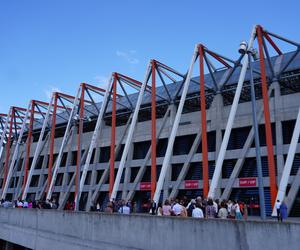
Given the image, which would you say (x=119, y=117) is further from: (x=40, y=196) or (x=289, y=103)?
(x=289, y=103)

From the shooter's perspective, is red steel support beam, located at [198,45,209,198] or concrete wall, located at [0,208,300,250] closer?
concrete wall, located at [0,208,300,250]

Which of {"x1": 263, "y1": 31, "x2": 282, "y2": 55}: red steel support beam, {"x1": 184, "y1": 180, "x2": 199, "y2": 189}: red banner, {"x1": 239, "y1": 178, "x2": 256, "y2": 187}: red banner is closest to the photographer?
{"x1": 263, "y1": 31, "x2": 282, "y2": 55}: red steel support beam

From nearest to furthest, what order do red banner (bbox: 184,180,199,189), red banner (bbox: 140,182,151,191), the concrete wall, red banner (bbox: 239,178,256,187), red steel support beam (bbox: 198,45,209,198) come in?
the concrete wall → red steel support beam (bbox: 198,45,209,198) → red banner (bbox: 239,178,256,187) → red banner (bbox: 184,180,199,189) → red banner (bbox: 140,182,151,191)

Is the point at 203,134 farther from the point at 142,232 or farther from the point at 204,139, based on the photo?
the point at 142,232

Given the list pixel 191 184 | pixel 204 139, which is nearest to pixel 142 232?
pixel 204 139

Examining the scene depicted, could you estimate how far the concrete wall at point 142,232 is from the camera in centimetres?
951

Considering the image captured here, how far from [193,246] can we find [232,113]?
680 inches

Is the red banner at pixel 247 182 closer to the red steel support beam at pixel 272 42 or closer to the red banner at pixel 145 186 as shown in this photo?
the red banner at pixel 145 186

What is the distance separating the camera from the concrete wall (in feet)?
31.2

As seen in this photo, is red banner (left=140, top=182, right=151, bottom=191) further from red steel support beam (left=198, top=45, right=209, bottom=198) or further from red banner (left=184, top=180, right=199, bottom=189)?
red steel support beam (left=198, top=45, right=209, bottom=198)

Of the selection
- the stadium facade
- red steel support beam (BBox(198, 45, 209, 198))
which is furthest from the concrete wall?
red steel support beam (BBox(198, 45, 209, 198))

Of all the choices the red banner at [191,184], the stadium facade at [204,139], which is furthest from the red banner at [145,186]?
the red banner at [191,184]

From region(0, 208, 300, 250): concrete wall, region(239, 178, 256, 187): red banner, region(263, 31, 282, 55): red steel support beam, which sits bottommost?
region(0, 208, 300, 250): concrete wall

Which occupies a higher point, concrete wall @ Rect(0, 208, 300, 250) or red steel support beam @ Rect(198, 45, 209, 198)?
red steel support beam @ Rect(198, 45, 209, 198)
